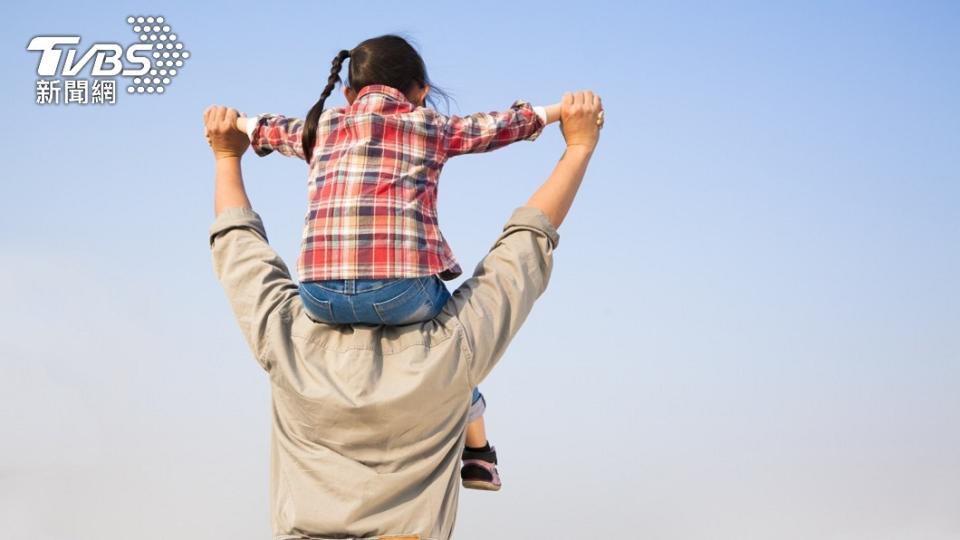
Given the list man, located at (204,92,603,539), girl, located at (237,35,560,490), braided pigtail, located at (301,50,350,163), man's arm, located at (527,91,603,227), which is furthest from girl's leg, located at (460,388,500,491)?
braided pigtail, located at (301,50,350,163)

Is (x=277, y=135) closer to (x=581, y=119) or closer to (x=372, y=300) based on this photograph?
(x=372, y=300)

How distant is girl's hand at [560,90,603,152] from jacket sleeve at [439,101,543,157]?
0.88 feet

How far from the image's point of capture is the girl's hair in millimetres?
3900

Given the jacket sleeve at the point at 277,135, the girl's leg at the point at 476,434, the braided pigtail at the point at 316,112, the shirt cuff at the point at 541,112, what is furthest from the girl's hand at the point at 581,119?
the girl's leg at the point at 476,434

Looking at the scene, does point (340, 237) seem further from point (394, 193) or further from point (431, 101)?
point (431, 101)

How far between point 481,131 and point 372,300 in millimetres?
767

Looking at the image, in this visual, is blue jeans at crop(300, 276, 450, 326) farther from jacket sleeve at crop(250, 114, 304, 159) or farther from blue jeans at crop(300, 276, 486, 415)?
jacket sleeve at crop(250, 114, 304, 159)

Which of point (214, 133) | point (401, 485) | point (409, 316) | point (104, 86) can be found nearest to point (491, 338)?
point (409, 316)

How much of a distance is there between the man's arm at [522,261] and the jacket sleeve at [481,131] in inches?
11.0

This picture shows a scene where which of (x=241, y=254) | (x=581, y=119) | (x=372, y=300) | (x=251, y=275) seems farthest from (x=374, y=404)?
(x=581, y=119)

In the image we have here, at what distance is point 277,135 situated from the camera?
408cm

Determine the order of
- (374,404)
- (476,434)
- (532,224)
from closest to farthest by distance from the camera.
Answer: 1. (374,404)
2. (532,224)
3. (476,434)

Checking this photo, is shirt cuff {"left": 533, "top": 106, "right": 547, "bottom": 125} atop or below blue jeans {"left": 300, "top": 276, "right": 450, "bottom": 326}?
atop

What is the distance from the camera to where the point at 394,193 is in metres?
3.69
